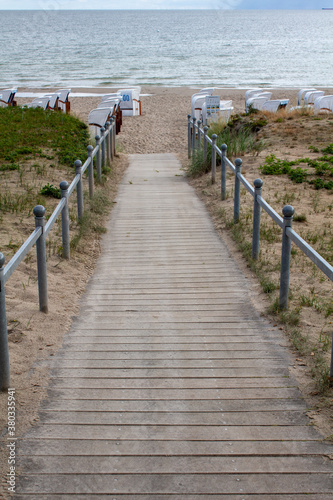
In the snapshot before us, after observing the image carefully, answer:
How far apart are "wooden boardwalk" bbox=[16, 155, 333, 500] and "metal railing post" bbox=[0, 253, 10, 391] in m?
0.36

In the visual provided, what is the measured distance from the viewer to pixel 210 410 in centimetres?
390

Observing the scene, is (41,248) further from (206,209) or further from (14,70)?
(14,70)

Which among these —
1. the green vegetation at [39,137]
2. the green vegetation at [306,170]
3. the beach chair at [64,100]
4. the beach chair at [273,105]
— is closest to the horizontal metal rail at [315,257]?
the green vegetation at [306,170]

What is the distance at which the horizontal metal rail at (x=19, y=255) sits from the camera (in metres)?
4.09

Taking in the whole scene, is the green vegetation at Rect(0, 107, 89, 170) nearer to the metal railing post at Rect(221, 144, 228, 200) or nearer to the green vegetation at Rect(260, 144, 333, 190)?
the metal railing post at Rect(221, 144, 228, 200)

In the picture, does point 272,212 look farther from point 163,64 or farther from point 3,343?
point 163,64

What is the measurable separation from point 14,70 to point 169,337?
63.2 m

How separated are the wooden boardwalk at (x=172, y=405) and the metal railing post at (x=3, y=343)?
1.19ft

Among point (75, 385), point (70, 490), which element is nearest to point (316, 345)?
point (75, 385)

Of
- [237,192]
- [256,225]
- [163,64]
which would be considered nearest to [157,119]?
[237,192]

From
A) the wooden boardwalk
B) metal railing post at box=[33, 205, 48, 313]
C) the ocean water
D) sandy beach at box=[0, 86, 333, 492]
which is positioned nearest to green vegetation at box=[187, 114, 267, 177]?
sandy beach at box=[0, 86, 333, 492]

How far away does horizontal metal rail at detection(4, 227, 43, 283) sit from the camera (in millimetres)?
4094

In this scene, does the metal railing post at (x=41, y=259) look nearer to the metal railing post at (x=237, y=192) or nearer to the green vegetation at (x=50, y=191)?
the metal railing post at (x=237, y=192)

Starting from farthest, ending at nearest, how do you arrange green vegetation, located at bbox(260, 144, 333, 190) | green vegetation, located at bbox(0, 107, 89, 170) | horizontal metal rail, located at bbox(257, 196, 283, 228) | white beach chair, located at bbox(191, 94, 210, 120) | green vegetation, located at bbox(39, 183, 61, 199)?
white beach chair, located at bbox(191, 94, 210, 120)
green vegetation, located at bbox(0, 107, 89, 170)
green vegetation, located at bbox(260, 144, 333, 190)
green vegetation, located at bbox(39, 183, 61, 199)
horizontal metal rail, located at bbox(257, 196, 283, 228)
